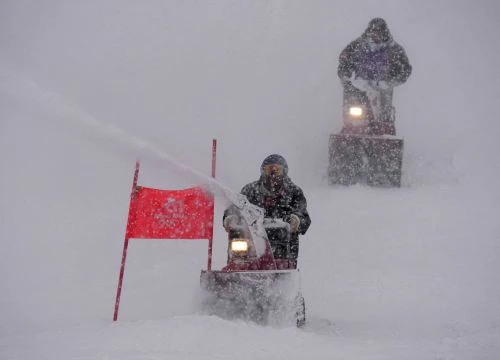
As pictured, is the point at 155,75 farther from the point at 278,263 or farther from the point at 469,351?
the point at 469,351

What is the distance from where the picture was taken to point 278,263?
6305 mm

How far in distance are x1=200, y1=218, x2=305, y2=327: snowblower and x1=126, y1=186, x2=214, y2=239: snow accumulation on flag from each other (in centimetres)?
74

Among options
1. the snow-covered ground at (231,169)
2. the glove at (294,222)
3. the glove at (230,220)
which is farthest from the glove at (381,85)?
the glove at (230,220)

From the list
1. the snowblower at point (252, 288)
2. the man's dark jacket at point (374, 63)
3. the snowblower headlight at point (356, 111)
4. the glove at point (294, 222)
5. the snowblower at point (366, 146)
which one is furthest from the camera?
the man's dark jacket at point (374, 63)

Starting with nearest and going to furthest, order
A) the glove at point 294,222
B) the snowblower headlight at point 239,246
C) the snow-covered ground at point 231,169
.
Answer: the snow-covered ground at point 231,169
the snowblower headlight at point 239,246
the glove at point 294,222

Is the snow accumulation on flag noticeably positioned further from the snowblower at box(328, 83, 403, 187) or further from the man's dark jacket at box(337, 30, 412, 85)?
the man's dark jacket at box(337, 30, 412, 85)

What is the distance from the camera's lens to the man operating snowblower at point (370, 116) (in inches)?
494

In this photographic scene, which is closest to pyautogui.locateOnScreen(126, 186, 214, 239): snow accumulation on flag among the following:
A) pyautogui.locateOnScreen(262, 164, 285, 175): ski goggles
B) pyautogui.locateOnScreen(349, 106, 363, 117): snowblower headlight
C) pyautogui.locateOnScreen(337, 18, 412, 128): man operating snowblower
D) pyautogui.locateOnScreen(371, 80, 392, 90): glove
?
pyautogui.locateOnScreen(262, 164, 285, 175): ski goggles

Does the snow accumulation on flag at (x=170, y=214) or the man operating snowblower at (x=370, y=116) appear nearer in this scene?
the snow accumulation on flag at (x=170, y=214)

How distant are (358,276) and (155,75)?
19.5 metres

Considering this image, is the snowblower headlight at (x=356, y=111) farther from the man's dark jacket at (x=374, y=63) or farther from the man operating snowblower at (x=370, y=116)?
the man's dark jacket at (x=374, y=63)

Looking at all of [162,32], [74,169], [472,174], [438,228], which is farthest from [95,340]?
[162,32]

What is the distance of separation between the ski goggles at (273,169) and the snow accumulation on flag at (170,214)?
0.66 meters

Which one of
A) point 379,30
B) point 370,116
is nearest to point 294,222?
point 370,116
